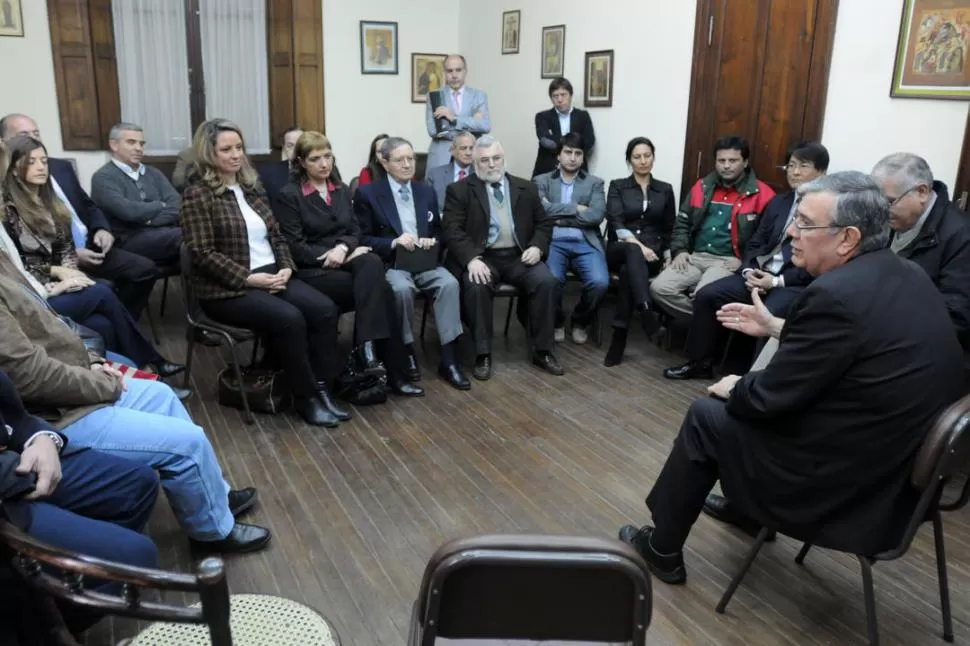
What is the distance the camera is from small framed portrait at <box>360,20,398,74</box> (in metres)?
7.84

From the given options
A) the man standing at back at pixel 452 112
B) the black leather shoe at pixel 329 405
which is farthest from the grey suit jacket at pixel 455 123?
the black leather shoe at pixel 329 405

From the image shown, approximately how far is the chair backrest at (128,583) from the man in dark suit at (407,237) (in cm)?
291

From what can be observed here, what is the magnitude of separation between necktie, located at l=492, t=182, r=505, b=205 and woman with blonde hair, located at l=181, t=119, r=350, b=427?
4.53 ft

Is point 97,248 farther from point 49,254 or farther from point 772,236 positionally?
point 772,236

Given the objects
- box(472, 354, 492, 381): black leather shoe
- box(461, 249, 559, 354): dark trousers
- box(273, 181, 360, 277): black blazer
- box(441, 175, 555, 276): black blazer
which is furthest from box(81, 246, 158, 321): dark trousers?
box(472, 354, 492, 381): black leather shoe

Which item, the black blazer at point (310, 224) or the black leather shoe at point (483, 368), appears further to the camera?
the black leather shoe at point (483, 368)

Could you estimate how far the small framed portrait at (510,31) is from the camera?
24.2 feet

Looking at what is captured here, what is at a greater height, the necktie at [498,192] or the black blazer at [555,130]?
the black blazer at [555,130]

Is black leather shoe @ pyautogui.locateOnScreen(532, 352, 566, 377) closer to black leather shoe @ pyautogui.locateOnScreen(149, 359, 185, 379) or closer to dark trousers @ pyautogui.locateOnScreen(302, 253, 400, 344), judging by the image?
dark trousers @ pyautogui.locateOnScreen(302, 253, 400, 344)

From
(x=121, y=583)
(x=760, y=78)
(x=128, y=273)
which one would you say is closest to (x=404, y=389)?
(x=128, y=273)

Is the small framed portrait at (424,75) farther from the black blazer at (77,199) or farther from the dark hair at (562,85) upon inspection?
the black blazer at (77,199)

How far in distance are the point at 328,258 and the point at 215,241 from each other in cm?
61

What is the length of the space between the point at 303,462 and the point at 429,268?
59.5 inches

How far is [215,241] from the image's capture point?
3.61m
